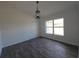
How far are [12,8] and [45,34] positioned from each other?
3.92 metres

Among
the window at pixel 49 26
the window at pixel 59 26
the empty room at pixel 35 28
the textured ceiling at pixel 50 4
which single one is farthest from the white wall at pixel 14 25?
the window at pixel 59 26

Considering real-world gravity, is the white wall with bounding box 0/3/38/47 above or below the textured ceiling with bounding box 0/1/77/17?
below

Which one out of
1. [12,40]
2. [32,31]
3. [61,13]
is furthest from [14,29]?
[61,13]

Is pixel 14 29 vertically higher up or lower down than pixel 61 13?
lower down

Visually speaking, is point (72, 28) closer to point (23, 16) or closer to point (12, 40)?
point (23, 16)

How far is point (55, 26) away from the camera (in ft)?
18.6

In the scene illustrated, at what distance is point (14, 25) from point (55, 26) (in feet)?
11.0

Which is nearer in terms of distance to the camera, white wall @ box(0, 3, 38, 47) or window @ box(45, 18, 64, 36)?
white wall @ box(0, 3, 38, 47)

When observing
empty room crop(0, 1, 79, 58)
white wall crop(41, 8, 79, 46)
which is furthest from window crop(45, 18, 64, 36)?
white wall crop(41, 8, 79, 46)

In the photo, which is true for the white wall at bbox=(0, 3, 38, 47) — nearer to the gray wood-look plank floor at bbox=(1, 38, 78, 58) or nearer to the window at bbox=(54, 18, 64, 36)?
the gray wood-look plank floor at bbox=(1, 38, 78, 58)

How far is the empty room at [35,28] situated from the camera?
11.7 feet

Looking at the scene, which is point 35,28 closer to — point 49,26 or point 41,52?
point 49,26

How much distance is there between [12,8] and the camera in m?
4.48

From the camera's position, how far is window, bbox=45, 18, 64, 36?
5.02 meters
